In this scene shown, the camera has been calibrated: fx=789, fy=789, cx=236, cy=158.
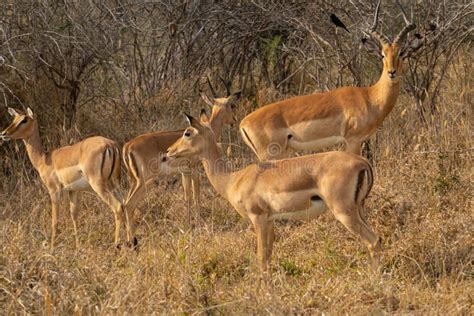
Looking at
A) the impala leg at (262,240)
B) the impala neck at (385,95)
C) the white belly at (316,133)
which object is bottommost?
the impala leg at (262,240)

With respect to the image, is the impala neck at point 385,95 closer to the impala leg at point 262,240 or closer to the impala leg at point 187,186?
the impala leg at point 187,186

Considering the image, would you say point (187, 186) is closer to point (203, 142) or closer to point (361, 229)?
point (203, 142)

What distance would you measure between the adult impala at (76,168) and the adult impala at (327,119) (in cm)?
130

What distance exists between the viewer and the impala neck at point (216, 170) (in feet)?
19.5

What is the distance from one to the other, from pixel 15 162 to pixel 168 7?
2.68 m

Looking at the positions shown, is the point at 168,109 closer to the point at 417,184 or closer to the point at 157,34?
the point at 157,34

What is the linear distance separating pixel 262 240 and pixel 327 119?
2.10m

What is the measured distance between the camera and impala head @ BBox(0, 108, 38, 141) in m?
7.43

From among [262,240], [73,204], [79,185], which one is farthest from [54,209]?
[262,240]

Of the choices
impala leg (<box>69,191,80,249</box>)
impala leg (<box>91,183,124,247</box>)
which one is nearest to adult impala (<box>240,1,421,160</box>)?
impala leg (<box>91,183,124,247</box>)

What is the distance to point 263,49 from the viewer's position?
33.6 ft

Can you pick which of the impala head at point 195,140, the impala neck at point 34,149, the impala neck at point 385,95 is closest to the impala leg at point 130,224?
the impala head at point 195,140

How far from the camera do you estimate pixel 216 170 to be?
6020mm

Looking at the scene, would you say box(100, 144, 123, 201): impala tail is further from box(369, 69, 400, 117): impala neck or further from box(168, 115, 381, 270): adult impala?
box(369, 69, 400, 117): impala neck
